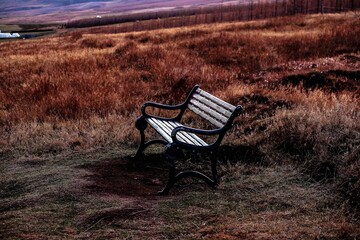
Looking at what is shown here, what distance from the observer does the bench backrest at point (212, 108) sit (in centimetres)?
493

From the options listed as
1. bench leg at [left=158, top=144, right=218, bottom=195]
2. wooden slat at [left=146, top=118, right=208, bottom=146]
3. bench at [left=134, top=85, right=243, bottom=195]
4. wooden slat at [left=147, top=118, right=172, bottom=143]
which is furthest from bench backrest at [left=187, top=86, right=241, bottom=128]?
wooden slat at [left=147, top=118, right=172, bottom=143]

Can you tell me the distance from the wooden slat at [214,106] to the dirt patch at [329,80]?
156 inches

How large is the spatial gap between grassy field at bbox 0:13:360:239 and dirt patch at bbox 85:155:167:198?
1cm

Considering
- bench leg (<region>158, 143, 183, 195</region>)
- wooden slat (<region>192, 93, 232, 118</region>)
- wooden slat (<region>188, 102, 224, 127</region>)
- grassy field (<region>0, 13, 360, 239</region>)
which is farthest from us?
wooden slat (<region>188, 102, 224, 127</region>)

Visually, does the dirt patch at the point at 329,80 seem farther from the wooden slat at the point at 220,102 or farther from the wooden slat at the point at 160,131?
the wooden slat at the point at 160,131

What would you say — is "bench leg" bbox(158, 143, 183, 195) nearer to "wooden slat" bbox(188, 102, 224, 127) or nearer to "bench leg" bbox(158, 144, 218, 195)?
"bench leg" bbox(158, 144, 218, 195)

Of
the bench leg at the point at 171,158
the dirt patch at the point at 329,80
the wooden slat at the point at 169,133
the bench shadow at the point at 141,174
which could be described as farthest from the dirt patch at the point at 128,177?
the dirt patch at the point at 329,80

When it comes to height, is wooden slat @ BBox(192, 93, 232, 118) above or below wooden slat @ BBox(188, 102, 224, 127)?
above

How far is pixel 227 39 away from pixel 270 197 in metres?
13.9

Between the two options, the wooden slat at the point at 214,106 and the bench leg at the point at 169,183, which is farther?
the wooden slat at the point at 214,106

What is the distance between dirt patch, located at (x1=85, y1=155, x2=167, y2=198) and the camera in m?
4.86

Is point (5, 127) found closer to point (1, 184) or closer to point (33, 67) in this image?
point (1, 184)

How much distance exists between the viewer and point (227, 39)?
702 inches

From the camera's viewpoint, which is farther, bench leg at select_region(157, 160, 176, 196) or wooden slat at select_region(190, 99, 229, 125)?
wooden slat at select_region(190, 99, 229, 125)
